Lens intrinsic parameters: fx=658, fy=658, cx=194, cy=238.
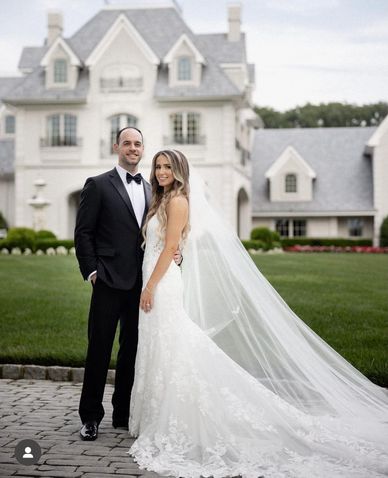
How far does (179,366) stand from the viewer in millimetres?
5145

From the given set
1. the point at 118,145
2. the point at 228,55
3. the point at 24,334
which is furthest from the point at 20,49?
the point at 118,145

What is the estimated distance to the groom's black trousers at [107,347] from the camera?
547cm

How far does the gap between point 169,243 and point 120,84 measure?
28.3m

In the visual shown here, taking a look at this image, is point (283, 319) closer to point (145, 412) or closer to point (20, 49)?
point (145, 412)

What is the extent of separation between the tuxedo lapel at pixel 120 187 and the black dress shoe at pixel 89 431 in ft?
5.70

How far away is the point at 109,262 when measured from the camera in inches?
215

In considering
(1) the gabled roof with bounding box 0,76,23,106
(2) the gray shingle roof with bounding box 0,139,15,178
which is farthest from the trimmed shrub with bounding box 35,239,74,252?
(1) the gabled roof with bounding box 0,76,23,106

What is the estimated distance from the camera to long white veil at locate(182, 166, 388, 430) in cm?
536

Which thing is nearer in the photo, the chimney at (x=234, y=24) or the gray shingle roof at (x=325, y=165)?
the chimney at (x=234, y=24)

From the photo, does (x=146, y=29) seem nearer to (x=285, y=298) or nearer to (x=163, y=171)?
(x=285, y=298)

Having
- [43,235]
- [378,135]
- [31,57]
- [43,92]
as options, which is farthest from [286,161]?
[31,57]

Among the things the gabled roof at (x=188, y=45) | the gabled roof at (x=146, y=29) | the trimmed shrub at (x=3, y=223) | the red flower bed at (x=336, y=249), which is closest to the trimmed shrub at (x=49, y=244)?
the trimmed shrub at (x=3, y=223)

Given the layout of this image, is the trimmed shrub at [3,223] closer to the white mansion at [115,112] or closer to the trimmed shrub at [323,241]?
the white mansion at [115,112]

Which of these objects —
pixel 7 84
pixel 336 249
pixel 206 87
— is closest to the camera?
pixel 206 87
